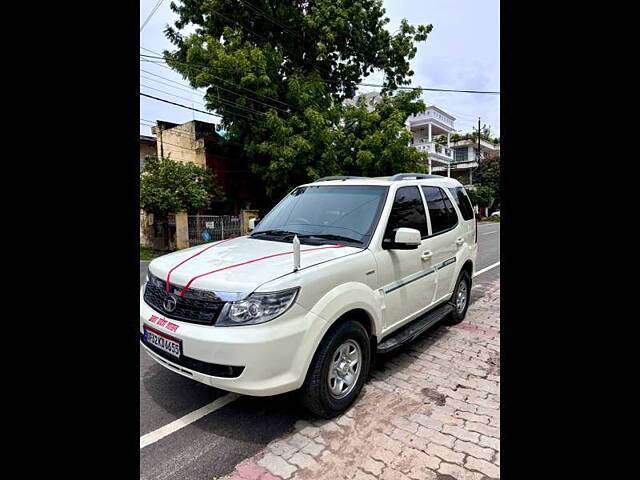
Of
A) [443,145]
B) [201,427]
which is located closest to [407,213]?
[201,427]

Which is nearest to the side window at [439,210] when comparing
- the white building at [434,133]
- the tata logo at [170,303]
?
the tata logo at [170,303]

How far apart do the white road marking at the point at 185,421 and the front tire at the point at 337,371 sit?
2.66 feet

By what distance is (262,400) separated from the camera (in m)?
3.25

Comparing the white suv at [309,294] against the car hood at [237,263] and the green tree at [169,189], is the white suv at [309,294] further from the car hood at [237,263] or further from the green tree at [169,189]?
the green tree at [169,189]

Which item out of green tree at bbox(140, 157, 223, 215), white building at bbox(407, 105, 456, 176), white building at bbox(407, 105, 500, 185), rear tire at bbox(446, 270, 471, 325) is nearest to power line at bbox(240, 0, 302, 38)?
green tree at bbox(140, 157, 223, 215)

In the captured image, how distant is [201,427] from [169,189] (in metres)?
12.7

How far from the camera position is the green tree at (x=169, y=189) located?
13977mm

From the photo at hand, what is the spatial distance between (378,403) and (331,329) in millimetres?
830

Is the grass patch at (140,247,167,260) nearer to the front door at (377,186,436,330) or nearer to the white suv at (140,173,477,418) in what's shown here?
the white suv at (140,173,477,418)

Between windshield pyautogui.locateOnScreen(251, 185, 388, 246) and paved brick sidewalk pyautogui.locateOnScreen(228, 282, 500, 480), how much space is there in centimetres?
137

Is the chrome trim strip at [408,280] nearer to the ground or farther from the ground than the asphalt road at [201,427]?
farther from the ground

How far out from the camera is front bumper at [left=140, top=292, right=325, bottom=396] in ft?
8.09
